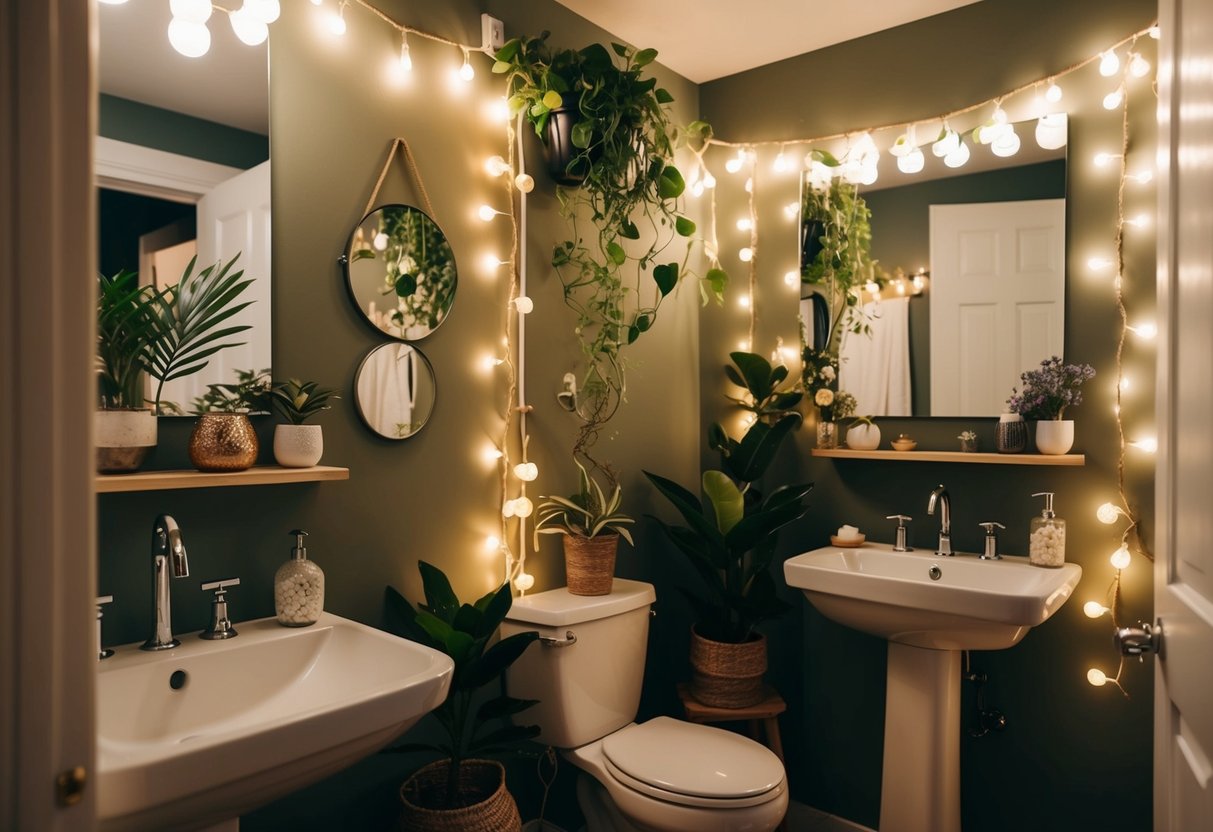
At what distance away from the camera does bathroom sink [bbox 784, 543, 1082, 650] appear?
1.82 metres

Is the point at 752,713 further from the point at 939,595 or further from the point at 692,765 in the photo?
the point at 939,595

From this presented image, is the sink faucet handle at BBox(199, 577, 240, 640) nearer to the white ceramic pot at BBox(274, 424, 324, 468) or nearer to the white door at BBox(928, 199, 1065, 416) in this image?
the white ceramic pot at BBox(274, 424, 324, 468)

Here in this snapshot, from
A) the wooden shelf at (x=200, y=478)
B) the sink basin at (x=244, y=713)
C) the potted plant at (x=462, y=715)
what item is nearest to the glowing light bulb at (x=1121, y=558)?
the potted plant at (x=462, y=715)

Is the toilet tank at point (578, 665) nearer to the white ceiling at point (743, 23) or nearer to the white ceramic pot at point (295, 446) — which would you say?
the white ceramic pot at point (295, 446)

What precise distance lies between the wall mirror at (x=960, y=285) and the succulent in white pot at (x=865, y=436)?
5 centimetres

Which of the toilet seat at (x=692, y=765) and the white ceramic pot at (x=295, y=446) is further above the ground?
the white ceramic pot at (x=295, y=446)

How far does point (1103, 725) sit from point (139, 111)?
266 cm

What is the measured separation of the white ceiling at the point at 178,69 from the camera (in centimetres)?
141

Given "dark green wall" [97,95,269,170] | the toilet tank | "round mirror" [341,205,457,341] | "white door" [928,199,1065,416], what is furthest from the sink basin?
"white door" [928,199,1065,416]

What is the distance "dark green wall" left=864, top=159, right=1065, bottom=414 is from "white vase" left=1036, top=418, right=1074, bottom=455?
0.63 feet

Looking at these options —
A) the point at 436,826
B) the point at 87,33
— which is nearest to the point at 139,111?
the point at 87,33

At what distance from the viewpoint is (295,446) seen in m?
1.53

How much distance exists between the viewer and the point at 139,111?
4.77 feet

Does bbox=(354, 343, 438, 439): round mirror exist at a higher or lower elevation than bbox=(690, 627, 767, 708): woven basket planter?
higher
